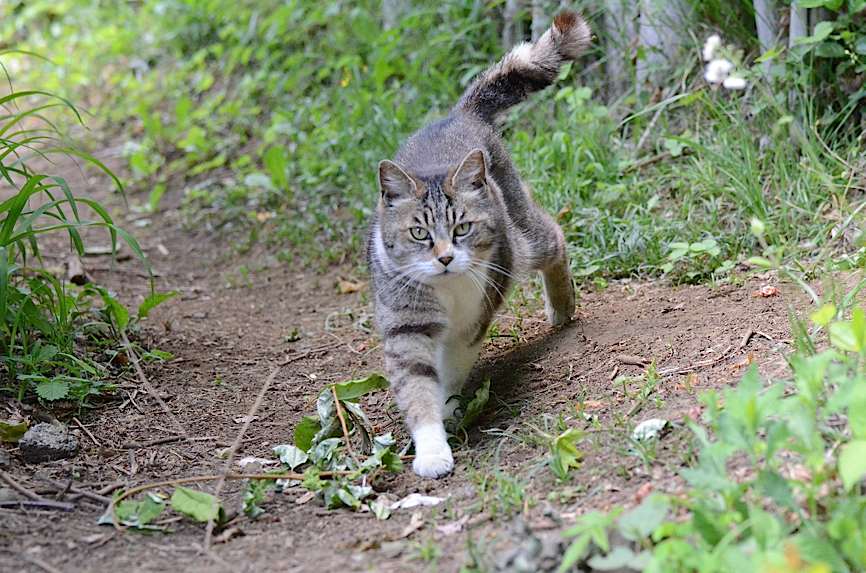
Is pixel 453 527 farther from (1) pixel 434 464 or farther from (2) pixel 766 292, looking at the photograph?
(2) pixel 766 292

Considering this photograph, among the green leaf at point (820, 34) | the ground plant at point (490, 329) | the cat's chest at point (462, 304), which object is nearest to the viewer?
the ground plant at point (490, 329)

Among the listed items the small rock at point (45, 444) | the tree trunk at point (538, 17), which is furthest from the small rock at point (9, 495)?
the tree trunk at point (538, 17)

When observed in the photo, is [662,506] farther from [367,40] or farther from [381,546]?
[367,40]

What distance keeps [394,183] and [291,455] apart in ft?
3.80

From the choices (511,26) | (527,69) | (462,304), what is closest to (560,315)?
(462,304)

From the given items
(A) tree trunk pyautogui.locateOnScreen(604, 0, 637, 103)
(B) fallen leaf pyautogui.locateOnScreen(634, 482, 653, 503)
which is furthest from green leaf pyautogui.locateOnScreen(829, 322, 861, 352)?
(A) tree trunk pyautogui.locateOnScreen(604, 0, 637, 103)

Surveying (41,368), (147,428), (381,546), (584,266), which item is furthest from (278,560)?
(584,266)

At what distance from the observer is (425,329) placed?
369cm

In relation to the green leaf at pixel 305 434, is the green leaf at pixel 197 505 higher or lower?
higher

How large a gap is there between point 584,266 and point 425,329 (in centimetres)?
144

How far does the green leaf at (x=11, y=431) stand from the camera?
3.32 metres

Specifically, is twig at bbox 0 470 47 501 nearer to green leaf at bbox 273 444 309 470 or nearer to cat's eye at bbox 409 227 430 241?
green leaf at bbox 273 444 309 470

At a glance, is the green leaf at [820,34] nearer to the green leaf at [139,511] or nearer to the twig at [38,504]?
the green leaf at [139,511]

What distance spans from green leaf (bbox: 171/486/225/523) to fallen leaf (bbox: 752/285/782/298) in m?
2.29
